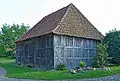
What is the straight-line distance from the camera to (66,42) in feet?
78.1

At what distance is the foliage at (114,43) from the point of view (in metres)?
25.1

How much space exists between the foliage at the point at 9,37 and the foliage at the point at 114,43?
35.9 m

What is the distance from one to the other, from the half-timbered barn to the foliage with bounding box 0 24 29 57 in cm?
2972

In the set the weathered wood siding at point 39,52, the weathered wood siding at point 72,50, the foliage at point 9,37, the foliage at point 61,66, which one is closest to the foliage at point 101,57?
the weathered wood siding at point 72,50

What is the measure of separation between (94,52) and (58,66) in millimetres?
5944

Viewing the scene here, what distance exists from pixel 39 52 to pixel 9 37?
3652cm

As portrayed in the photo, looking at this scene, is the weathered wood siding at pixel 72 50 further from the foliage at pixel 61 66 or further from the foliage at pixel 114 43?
the foliage at pixel 114 43

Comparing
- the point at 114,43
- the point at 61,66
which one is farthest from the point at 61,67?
the point at 114,43

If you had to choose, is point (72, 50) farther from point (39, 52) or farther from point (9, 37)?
point (9, 37)

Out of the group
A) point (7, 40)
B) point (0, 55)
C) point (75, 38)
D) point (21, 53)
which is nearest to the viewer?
point (75, 38)

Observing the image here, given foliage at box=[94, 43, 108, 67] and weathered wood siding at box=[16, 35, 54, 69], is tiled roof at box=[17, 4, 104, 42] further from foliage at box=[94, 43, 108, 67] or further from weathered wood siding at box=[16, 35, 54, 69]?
foliage at box=[94, 43, 108, 67]

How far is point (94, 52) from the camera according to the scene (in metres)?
26.6

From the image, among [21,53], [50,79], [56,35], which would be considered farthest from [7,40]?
[50,79]

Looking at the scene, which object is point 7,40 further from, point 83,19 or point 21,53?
point 83,19
